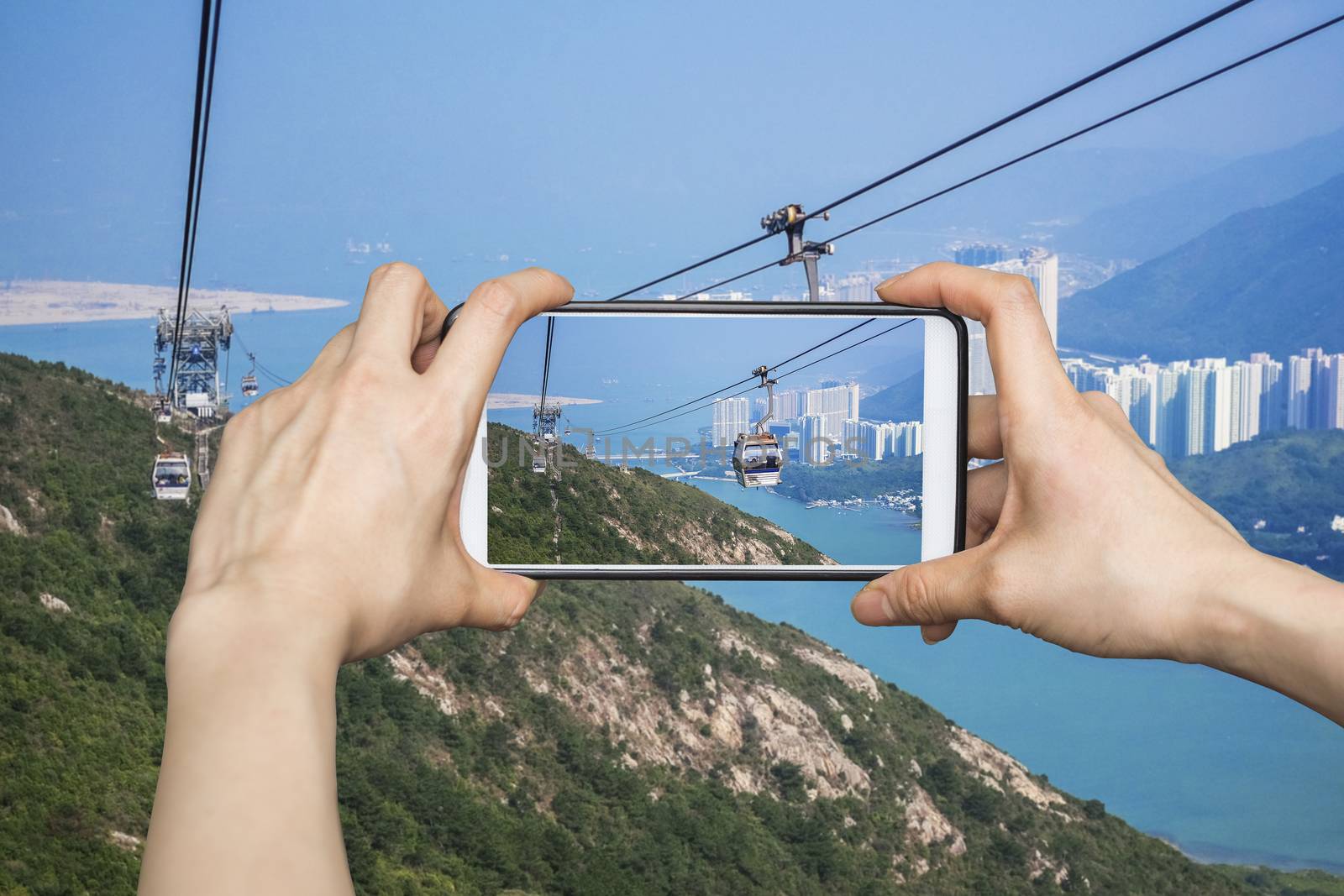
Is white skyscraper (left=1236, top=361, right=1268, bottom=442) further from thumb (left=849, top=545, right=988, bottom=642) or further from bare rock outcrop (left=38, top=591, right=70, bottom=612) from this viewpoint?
thumb (left=849, top=545, right=988, bottom=642)

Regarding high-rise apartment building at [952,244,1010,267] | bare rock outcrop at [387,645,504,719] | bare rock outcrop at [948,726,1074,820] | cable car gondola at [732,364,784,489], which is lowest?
bare rock outcrop at [948,726,1074,820]

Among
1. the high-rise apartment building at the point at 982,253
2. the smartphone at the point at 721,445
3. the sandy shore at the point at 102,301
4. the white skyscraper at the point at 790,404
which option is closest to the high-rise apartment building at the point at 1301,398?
the high-rise apartment building at the point at 982,253

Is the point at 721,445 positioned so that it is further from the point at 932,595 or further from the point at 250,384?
the point at 250,384

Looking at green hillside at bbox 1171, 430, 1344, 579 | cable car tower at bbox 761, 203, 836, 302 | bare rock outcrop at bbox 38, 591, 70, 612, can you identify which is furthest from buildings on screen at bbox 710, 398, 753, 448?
green hillside at bbox 1171, 430, 1344, 579

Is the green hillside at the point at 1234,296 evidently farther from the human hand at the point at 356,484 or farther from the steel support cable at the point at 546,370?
the human hand at the point at 356,484

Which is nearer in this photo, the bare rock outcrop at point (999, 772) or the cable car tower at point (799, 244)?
the cable car tower at point (799, 244)

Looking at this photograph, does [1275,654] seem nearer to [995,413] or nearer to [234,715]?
[995,413]

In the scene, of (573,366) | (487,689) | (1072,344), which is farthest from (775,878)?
(573,366)

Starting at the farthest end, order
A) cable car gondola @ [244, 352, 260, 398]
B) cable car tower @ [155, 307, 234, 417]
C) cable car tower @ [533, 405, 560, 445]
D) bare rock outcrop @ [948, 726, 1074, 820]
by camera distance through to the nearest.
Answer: bare rock outcrop @ [948, 726, 1074, 820], cable car gondola @ [244, 352, 260, 398], cable car tower @ [155, 307, 234, 417], cable car tower @ [533, 405, 560, 445]
